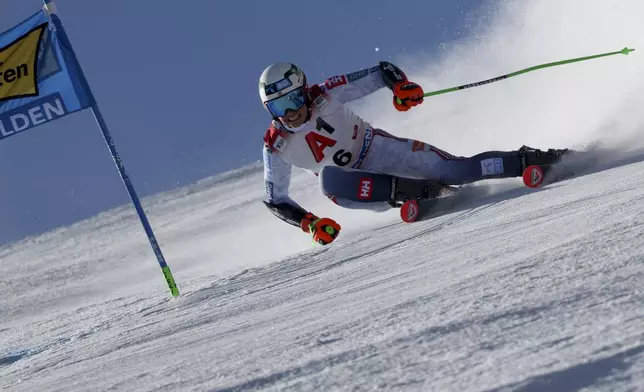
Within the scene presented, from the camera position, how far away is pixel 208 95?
186 feet

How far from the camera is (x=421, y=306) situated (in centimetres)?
235

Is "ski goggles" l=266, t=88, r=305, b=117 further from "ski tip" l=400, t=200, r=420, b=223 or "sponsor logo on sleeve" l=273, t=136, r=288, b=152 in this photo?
"ski tip" l=400, t=200, r=420, b=223

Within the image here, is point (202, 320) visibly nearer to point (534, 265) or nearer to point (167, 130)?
point (534, 265)

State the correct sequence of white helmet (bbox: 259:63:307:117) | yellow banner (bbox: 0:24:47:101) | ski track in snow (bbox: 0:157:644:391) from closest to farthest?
1. ski track in snow (bbox: 0:157:644:391)
2. white helmet (bbox: 259:63:307:117)
3. yellow banner (bbox: 0:24:47:101)

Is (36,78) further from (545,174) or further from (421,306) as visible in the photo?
(421,306)

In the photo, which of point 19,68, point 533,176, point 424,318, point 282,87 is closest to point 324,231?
point 282,87

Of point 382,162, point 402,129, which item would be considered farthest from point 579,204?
point 402,129

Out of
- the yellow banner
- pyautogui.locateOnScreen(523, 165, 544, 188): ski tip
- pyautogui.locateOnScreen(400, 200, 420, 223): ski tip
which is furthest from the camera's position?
the yellow banner

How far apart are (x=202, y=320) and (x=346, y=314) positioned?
4.39ft

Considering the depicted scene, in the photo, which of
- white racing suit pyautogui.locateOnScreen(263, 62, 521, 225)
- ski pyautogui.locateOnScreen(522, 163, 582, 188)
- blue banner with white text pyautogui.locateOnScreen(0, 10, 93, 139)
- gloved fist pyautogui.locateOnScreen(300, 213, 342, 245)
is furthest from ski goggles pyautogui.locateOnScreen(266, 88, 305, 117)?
ski pyautogui.locateOnScreen(522, 163, 582, 188)

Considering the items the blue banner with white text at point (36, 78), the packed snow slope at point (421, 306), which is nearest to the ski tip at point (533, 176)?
the packed snow slope at point (421, 306)

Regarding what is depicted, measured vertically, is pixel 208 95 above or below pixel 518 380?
above

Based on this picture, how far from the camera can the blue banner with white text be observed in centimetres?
576

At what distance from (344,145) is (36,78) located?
90.5 inches
